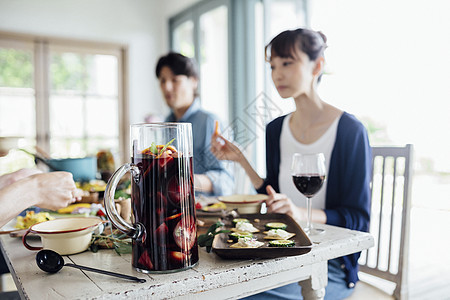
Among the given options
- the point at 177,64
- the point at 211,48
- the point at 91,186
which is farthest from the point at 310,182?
the point at 211,48

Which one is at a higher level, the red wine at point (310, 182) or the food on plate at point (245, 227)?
the red wine at point (310, 182)

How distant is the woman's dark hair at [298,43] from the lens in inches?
56.9

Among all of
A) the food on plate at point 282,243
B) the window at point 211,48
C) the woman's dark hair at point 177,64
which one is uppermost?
the window at point 211,48

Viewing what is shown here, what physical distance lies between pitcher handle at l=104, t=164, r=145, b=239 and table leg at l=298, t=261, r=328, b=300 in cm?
44

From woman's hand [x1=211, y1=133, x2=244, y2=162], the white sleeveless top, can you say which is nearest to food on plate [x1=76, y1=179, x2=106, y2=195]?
woman's hand [x1=211, y1=133, x2=244, y2=162]

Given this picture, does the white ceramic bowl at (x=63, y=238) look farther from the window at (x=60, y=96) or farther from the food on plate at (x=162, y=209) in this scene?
the window at (x=60, y=96)

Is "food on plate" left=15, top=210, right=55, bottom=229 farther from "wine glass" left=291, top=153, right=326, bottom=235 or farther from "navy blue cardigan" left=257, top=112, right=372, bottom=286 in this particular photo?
"navy blue cardigan" left=257, top=112, right=372, bottom=286

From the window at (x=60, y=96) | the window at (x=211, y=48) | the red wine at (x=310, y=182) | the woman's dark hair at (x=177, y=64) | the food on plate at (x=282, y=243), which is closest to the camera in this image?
the food on plate at (x=282, y=243)

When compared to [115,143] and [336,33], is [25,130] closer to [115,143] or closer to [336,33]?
[115,143]

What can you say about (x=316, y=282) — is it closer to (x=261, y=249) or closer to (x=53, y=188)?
(x=261, y=249)

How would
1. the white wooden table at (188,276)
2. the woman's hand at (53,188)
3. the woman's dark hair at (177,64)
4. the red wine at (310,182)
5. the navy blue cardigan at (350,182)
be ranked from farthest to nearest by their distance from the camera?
the woman's dark hair at (177,64)
the navy blue cardigan at (350,182)
the red wine at (310,182)
the woman's hand at (53,188)
the white wooden table at (188,276)

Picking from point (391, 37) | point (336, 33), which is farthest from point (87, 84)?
point (391, 37)

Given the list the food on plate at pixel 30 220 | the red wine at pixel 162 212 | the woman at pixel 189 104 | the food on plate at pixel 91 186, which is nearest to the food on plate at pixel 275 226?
the red wine at pixel 162 212

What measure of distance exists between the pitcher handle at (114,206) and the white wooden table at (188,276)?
83 mm
